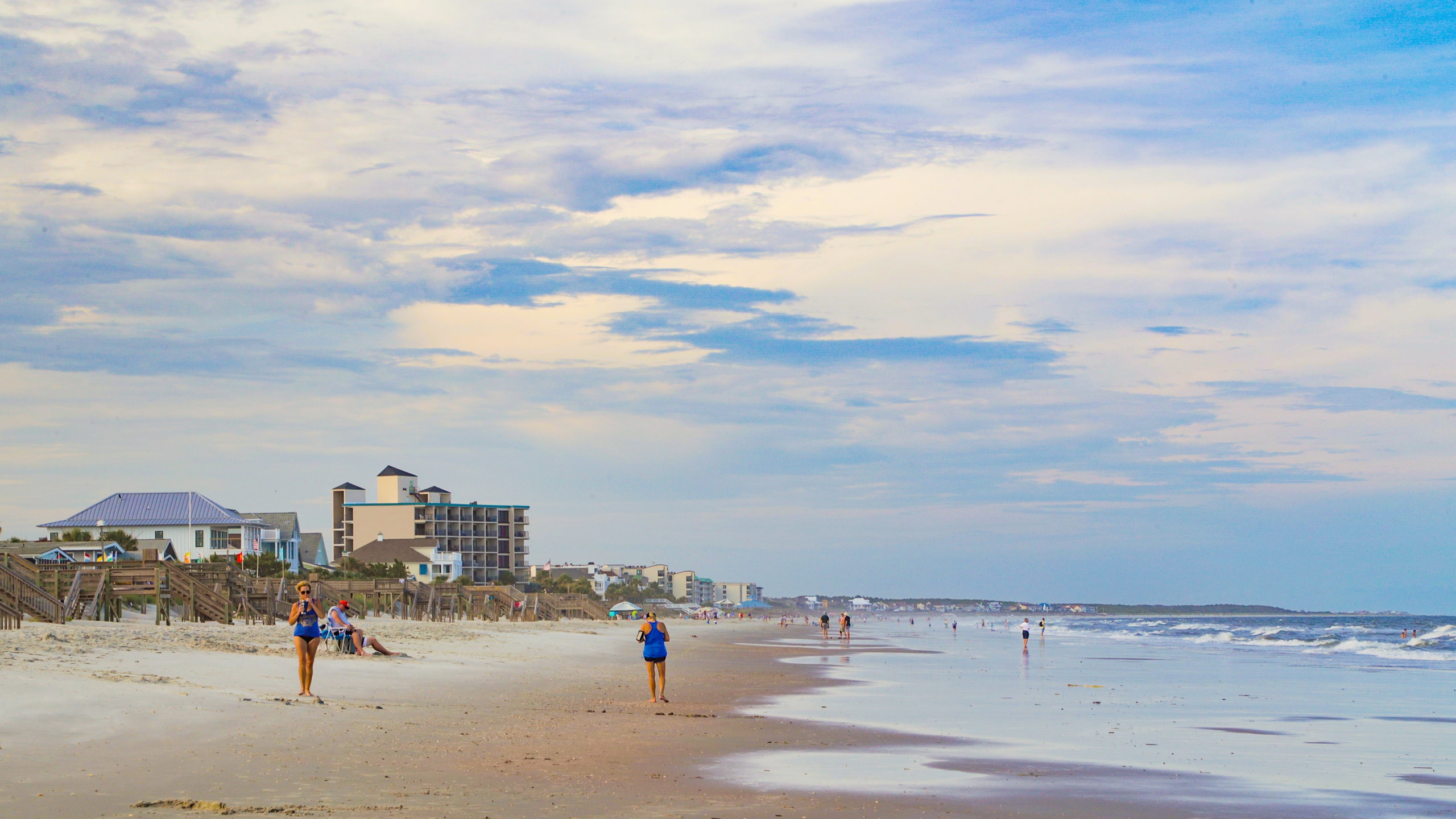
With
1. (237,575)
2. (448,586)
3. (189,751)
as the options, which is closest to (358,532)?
(448,586)

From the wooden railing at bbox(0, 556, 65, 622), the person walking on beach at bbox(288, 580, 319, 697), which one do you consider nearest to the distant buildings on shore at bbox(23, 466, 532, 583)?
the wooden railing at bbox(0, 556, 65, 622)

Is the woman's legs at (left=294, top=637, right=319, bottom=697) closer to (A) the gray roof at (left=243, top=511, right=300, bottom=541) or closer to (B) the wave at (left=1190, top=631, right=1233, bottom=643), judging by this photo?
(B) the wave at (left=1190, top=631, right=1233, bottom=643)

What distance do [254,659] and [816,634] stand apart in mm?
67705

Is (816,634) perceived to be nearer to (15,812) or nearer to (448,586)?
(448,586)

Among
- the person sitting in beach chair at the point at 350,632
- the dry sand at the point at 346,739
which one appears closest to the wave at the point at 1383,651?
the dry sand at the point at 346,739

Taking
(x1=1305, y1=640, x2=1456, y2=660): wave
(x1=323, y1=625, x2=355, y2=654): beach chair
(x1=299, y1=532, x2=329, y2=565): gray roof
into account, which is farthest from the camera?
(x1=299, y1=532, x2=329, y2=565): gray roof

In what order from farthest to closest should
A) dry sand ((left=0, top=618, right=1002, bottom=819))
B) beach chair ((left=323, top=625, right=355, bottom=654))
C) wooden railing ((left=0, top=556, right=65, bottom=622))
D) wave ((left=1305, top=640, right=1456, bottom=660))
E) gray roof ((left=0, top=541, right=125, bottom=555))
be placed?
gray roof ((left=0, top=541, right=125, bottom=555))
wave ((left=1305, top=640, right=1456, bottom=660))
beach chair ((left=323, top=625, right=355, bottom=654))
wooden railing ((left=0, top=556, right=65, bottom=622))
dry sand ((left=0, top=618, right=1002, bottom=819))

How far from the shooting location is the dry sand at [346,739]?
8.72 meters

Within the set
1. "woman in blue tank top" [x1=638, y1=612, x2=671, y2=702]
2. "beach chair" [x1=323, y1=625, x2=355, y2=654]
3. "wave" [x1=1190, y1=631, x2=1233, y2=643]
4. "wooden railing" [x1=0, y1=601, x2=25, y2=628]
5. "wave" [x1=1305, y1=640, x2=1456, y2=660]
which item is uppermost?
"wooden railing" [x1=0, y1=601, x2=25, y2=628]

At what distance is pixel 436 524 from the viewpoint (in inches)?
4938

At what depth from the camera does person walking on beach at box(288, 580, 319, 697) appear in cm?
1512

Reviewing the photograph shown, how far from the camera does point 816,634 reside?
84438mm

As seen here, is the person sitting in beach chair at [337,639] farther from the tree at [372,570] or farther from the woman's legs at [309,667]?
the tree at [372,570]

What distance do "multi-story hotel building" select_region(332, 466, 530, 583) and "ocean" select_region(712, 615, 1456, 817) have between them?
313 ft
